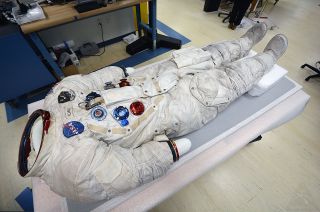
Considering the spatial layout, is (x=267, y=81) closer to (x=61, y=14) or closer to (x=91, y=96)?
(x=91, y=96)

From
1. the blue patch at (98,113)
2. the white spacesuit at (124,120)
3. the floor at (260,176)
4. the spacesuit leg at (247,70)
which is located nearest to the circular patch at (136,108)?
the white spacesuit at (124,120)

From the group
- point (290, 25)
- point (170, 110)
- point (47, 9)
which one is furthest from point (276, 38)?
point (290, 25)

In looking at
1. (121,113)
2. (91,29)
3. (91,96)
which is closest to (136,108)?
(121,113)

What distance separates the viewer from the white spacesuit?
65 cm

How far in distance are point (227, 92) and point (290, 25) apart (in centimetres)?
275

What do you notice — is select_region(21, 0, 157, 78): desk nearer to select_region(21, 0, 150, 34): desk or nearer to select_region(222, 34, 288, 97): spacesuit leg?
select_region(21, 0, 150, 34): desk

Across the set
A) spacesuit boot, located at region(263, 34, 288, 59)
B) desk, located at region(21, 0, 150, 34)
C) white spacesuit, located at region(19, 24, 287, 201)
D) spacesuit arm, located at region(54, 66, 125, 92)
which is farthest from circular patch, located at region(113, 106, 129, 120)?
spacesuit boot, located at region(263, 34, 288, 59)

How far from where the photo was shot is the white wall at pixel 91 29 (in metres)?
1.92

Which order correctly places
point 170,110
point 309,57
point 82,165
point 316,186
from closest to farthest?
point 82,165, point 170,110, point 316,186, point 309,57

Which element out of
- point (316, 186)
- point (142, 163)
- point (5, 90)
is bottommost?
point (316, 186)

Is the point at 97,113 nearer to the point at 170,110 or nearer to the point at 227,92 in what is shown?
the point at 170,110

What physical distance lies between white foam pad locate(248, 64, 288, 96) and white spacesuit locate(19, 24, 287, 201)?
0.18 feet

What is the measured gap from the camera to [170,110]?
883 millimetres

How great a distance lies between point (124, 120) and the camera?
2.61 ft
